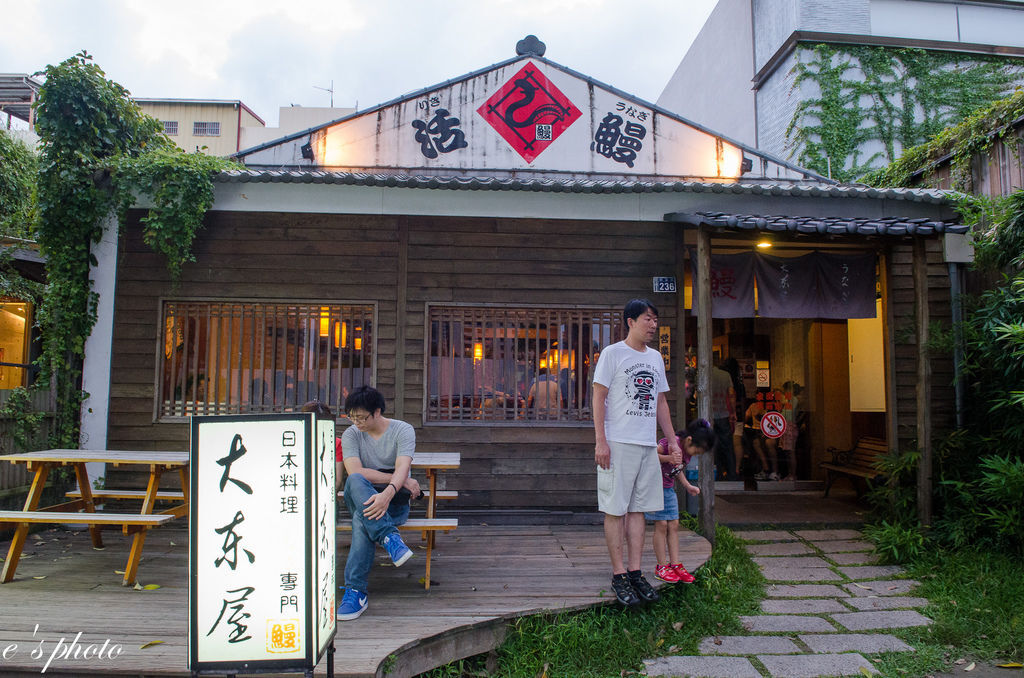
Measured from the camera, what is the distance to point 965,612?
477cm

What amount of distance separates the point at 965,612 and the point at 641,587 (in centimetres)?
262

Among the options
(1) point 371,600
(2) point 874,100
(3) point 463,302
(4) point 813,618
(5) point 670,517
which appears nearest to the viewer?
(1) point 371,600

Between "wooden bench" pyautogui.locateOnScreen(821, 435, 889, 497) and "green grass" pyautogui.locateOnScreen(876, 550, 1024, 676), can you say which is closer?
"green grass" pyautogui.locateOnScreen(876, 550, 1024, 676)

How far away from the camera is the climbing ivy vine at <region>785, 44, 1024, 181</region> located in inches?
507

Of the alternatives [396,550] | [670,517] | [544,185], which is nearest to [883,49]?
[544,185]

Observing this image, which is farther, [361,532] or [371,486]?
[371,486]

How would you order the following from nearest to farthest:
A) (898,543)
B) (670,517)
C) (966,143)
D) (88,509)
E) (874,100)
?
1. (670,517)
2. (88,509)
3. (898,543)
4. (966,143)
5. (874,100)

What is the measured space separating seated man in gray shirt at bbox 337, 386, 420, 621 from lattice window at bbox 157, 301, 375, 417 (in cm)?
239

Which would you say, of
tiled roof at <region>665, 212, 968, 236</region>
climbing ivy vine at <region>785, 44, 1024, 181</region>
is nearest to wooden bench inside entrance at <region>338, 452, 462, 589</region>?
tiled roof at <region>665, 212, 968, 236</region>

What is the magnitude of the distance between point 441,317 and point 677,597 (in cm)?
Result: 368

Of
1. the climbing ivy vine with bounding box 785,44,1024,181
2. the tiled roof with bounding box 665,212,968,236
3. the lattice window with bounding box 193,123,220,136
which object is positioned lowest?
the tiled roof with bounding box 665,212,968,236

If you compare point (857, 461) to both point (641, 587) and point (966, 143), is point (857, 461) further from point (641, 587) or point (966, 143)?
point (641, 587)

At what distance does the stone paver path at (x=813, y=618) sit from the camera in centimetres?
400

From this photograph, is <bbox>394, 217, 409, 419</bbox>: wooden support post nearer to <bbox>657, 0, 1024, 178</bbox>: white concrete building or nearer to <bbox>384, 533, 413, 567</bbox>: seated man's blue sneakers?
<bbox>384, 533, 413, 567</bbox>: seated man's blue sneakers
